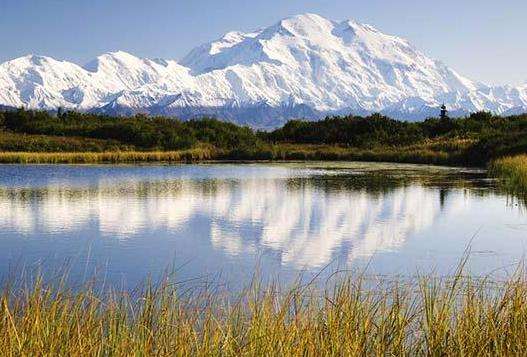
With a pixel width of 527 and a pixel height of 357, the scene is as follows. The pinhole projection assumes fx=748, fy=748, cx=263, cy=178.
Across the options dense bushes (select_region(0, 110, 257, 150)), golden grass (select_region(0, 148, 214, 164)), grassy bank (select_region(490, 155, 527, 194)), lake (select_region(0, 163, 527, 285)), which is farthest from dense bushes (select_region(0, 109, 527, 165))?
lake (select_region(0, 163, 527, 285))

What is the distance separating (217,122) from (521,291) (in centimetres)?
7256

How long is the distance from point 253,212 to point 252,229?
133 inches

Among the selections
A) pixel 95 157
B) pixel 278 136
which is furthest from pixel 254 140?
pixel 95 157

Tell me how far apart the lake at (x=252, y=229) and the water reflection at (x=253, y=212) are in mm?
34

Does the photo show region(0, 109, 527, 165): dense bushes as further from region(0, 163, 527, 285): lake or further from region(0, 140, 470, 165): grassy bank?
region(0, 163, 527, 285): lake

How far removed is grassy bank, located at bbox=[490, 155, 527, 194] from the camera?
2358 cm

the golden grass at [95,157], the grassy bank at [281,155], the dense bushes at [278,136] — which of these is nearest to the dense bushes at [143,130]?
the dense bushes at [278,136]

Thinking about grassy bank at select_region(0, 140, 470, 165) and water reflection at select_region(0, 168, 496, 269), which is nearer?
water reflection at select_region(0, 168, 496, 269)

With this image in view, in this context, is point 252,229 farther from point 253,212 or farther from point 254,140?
point 254,140

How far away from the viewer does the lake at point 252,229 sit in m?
11.4

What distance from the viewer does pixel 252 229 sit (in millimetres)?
15758

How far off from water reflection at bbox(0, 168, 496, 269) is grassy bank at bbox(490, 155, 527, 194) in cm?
151

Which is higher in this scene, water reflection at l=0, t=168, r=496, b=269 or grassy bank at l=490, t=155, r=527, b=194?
grassy bank at l=490, t=155, r=527, b=194

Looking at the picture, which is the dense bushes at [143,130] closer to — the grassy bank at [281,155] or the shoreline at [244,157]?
the grassy bank at [281,155]
